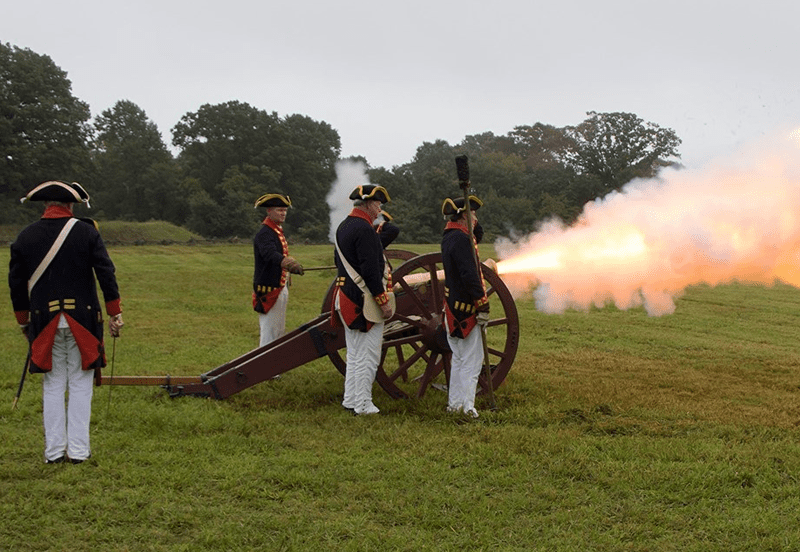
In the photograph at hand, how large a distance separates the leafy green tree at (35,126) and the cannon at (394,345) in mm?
35981

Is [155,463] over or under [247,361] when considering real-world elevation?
under

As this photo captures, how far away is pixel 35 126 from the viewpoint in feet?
129

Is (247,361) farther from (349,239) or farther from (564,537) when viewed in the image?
(564,537)

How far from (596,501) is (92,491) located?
2835 mm

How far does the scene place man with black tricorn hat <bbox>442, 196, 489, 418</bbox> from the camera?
18.9 ft

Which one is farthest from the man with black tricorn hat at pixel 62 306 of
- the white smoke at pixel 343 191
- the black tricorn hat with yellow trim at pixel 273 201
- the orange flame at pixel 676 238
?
the white smoke at pixel 343 191

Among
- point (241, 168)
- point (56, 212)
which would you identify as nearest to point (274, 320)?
point (56, 212)

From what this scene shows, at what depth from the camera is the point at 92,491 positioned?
13.5 feet

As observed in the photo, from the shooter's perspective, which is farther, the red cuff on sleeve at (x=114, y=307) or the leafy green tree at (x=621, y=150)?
the leafy green tree at (x=621, y=150)

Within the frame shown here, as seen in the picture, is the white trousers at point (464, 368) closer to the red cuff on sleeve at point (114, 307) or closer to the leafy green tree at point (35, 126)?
→ the red cuff on sleeve at point (114, 307)

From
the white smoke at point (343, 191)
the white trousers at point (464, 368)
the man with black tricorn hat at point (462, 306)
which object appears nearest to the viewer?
the man with black tricorn hat at point (462, 306)

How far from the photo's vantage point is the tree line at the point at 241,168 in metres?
30.7

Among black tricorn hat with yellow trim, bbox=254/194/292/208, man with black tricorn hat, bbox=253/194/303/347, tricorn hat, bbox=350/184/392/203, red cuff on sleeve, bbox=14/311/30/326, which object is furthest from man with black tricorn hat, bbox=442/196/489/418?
red cuff on sleeve, bbox=14/311/30/326

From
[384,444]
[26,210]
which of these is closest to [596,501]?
[384,444]
